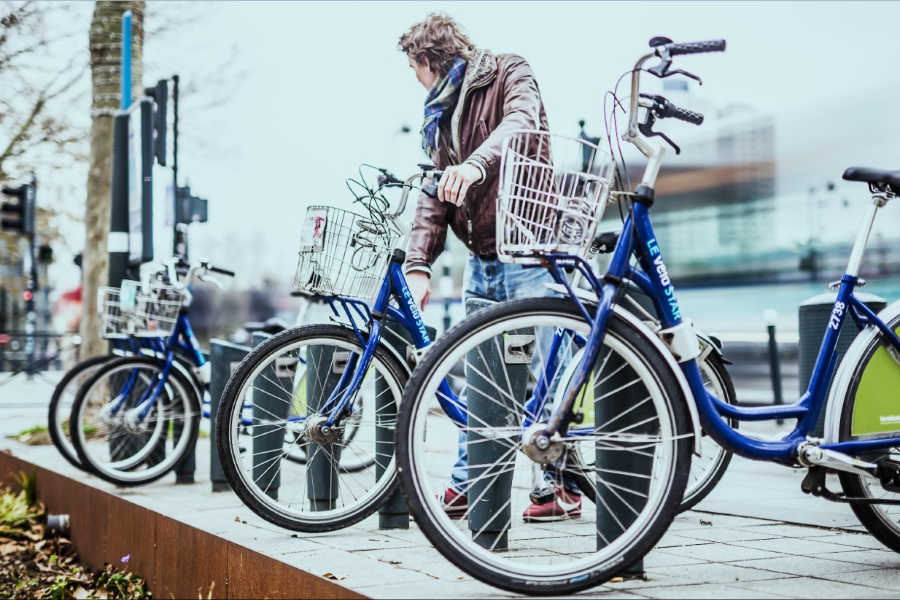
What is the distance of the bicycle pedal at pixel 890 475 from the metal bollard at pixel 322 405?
191 centimetres

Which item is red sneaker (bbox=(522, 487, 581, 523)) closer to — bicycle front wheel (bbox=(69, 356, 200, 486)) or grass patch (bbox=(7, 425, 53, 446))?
bicycle front wheel (bbox=(69, 356, 200, 486))

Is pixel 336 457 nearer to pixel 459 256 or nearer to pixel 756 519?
pixel 756 519

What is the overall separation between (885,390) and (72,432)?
4493 millimetres

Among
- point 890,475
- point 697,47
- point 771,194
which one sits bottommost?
point 890,475

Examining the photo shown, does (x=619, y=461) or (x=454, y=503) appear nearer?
(x=619, y=461)

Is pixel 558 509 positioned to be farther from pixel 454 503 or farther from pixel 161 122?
pixel 161 122

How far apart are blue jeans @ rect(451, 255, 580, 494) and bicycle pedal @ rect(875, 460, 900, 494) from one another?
136 cm

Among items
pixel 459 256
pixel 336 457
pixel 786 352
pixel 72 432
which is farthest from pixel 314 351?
pixel 459 256

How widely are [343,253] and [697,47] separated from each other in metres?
1.46

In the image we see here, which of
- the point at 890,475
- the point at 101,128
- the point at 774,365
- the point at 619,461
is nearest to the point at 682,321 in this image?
the point at 619,461

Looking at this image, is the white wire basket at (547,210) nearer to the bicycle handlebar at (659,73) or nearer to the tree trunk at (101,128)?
the bicycle handlebar at (659,73)

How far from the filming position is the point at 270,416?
4.42 meters

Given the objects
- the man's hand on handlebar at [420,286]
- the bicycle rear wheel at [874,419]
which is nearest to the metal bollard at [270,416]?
the man's hand on handlebar at [420,286]

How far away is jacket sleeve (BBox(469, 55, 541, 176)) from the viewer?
3.38 metres
